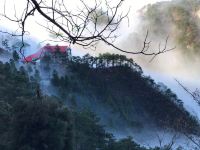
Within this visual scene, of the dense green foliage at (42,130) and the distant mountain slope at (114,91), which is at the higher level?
the distant mountain slope at (114,91)

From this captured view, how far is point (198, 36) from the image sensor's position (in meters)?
37.1

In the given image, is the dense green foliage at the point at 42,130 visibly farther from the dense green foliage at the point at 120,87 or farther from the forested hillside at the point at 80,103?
the dense green foliage at the point at 120,87

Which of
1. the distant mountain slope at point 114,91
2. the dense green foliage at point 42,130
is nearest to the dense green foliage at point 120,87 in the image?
the distant mountain slope at point 114,91

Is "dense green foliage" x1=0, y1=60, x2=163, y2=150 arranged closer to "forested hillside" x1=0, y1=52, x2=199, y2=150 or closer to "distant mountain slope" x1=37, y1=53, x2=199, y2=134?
"forested hillside" x1=0, y1=52, x2=199, y2=150

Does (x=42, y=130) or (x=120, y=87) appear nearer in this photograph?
(x=42, y=130)

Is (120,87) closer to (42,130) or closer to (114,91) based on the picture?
(114,91)

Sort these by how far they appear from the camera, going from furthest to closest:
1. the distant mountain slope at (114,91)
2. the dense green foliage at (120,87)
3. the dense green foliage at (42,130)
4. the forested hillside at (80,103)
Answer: the dense green foliage at (120,87)
the distant mountain slope at (114,91)
the forested hillside at (80,103)
the dense green foliage at (42,130)

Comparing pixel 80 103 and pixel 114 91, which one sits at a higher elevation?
pixel 114 91

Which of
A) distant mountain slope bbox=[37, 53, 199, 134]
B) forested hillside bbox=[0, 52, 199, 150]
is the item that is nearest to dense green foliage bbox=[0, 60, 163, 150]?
forested hillside bbox=[0, 52, 199, 150]

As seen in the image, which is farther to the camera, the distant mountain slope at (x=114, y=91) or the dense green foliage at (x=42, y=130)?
the distant mountain slope at (x=114, y=91)

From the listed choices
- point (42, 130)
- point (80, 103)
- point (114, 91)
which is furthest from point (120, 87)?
point (42, 130)

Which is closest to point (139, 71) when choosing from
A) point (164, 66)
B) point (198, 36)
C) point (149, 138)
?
point (149, 138)

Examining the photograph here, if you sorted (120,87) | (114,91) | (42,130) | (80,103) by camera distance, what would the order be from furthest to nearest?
(120,87) < (114,91) < (80,103) < (42,130)

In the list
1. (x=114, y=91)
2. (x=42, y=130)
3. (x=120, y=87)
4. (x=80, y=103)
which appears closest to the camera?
(x=42, y=130)
